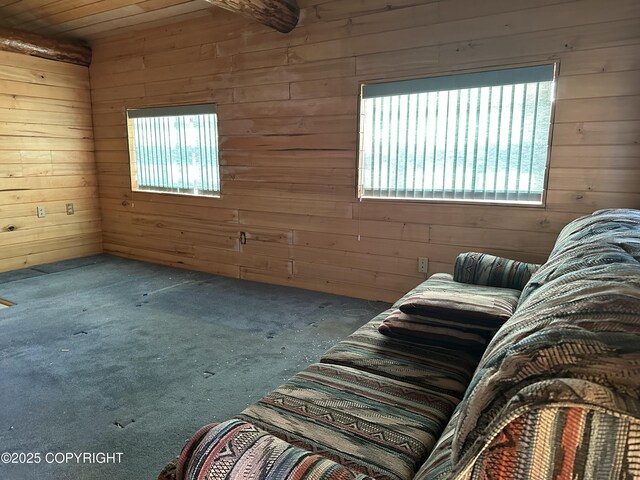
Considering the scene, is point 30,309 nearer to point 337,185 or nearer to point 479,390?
point 337,185

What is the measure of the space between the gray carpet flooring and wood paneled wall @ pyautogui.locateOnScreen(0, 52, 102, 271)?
684mm

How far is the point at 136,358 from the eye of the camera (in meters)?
2.47

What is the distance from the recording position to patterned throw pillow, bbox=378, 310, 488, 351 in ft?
5.26

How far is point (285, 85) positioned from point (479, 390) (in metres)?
3.34

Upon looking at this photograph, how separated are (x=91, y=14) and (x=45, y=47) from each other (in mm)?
823

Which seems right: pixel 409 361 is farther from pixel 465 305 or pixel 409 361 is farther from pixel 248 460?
pixel 248 460

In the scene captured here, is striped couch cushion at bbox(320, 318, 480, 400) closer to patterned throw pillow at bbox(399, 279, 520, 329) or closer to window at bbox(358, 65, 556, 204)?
patterned throw pillow at bbox(399, 279, 520, 329)

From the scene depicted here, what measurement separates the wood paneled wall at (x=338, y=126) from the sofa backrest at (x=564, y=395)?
7.38 feet

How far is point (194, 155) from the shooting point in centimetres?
432

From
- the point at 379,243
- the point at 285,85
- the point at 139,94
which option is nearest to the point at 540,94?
the point at 379,243

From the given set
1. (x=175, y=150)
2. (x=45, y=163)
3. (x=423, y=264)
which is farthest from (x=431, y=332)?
(x=45, y=163)

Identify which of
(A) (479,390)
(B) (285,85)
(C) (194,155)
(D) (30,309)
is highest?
(B) (285,85)

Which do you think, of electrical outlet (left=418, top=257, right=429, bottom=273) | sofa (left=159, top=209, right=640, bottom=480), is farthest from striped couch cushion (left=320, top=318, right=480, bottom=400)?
electrical outlet (left=418, top=257, right=429, bottom=273)

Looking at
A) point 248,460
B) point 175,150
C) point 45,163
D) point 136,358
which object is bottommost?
point 136,358
